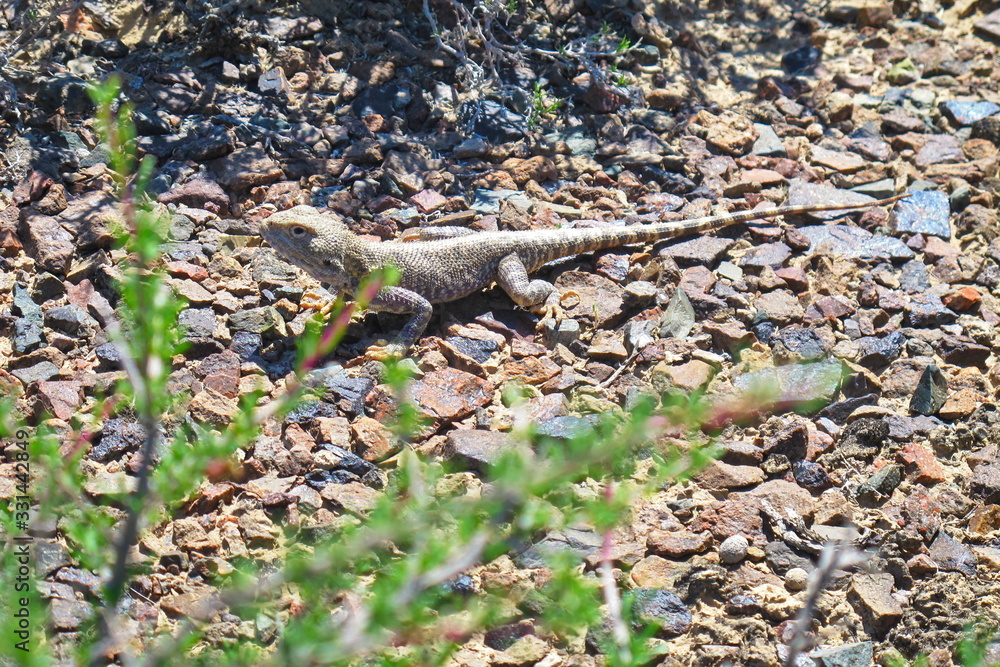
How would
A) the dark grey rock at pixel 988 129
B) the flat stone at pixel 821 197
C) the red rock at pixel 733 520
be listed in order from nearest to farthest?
the red rock at pixel 733 520, the flat stone at pixel 821 197, the dark grey rock at pixel 988 129

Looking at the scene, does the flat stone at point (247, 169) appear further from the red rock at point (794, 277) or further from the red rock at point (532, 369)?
the red rock at point (794, 277)

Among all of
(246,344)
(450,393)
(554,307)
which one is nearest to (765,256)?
(554,307)

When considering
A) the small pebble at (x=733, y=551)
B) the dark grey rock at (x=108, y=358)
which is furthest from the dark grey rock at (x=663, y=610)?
the dark grey rock at (x=108, y=358)

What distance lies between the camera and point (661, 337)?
644 centimetres

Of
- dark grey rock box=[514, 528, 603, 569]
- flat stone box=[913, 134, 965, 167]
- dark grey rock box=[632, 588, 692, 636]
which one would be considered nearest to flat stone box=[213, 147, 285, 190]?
dark grey rock box=[514, 528, 603, 569]

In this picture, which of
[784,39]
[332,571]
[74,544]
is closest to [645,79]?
[784,39]

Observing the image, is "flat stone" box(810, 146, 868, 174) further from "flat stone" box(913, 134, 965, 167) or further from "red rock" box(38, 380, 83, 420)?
"red rock" box(38, 380, 83, 420)

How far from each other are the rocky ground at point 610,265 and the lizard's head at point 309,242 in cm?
26

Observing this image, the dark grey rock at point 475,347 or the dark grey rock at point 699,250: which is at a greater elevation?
the dark grey rock at point 699,250

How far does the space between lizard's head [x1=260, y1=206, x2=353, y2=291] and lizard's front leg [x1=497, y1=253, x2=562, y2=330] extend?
3.74 feet

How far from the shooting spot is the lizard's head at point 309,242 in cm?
646

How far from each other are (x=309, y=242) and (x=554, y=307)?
1754 millimetres

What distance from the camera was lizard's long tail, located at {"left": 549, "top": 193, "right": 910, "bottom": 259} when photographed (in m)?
7.27

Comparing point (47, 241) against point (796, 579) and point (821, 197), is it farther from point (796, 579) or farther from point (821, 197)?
point (821, 197)
